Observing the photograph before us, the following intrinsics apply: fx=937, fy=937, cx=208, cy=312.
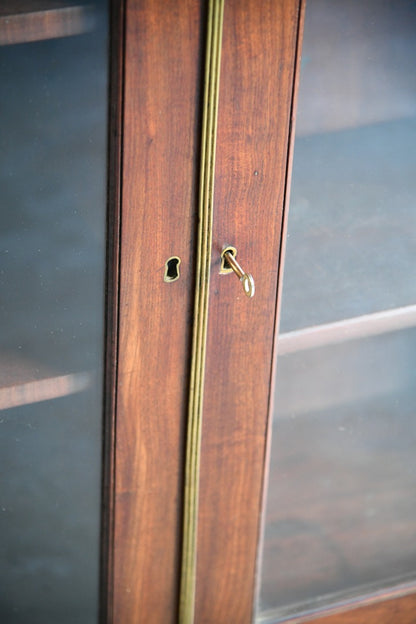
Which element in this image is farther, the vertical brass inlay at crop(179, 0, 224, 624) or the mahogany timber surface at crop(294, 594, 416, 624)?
the mahogany timber surface at crop(294, 594, 416, 624)

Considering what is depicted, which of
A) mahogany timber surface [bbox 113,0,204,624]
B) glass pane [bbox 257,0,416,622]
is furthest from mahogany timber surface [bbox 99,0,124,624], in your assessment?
glass pane [bbox 257,0,416,622]

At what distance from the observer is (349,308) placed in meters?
0.82

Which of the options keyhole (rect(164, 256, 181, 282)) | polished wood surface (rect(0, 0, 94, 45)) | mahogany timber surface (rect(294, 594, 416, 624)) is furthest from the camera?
mahogany timber surface (rect(294, 594, 416, 624))

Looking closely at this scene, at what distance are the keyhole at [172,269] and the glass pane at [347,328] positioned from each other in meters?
0.11

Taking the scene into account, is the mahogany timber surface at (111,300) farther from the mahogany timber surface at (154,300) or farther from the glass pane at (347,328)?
the glass pane at (347,328)

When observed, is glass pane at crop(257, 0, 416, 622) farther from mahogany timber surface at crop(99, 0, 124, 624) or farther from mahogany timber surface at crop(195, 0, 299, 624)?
mahogany timber surface at crop(99, 0, 124, 624)

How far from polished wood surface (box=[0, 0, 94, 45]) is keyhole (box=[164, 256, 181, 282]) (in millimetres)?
179

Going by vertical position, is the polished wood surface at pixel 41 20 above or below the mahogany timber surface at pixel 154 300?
above

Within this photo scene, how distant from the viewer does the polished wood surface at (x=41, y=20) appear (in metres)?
0.59

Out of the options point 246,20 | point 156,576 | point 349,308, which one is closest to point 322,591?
point 156,576

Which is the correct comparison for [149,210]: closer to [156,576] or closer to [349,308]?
[349,308]

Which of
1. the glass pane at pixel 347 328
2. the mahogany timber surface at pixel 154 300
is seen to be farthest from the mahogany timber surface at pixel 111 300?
the glass pane at pixel 347 328

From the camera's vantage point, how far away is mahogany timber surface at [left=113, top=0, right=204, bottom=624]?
636 mm

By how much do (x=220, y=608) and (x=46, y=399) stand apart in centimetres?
31
